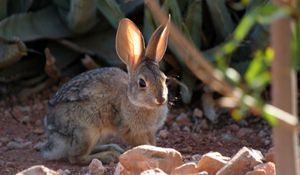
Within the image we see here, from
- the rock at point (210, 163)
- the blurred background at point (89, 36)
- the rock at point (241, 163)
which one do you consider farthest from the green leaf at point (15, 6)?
the rock at point (241, 163)

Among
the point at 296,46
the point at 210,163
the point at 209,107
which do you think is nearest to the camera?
the point at 296,46

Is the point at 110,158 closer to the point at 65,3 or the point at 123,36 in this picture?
the point at 123,36

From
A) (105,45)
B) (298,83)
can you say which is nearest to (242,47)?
(298,83)

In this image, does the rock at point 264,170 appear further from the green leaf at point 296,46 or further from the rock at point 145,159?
the green leaf at point 296,46

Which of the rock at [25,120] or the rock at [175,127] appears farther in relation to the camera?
the rock at [25,120]

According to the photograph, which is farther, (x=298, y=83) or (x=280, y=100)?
(x=298, y=83)

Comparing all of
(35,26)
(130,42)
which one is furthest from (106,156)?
(35,26)

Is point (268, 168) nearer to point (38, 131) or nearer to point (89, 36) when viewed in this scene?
point (38, 131)
